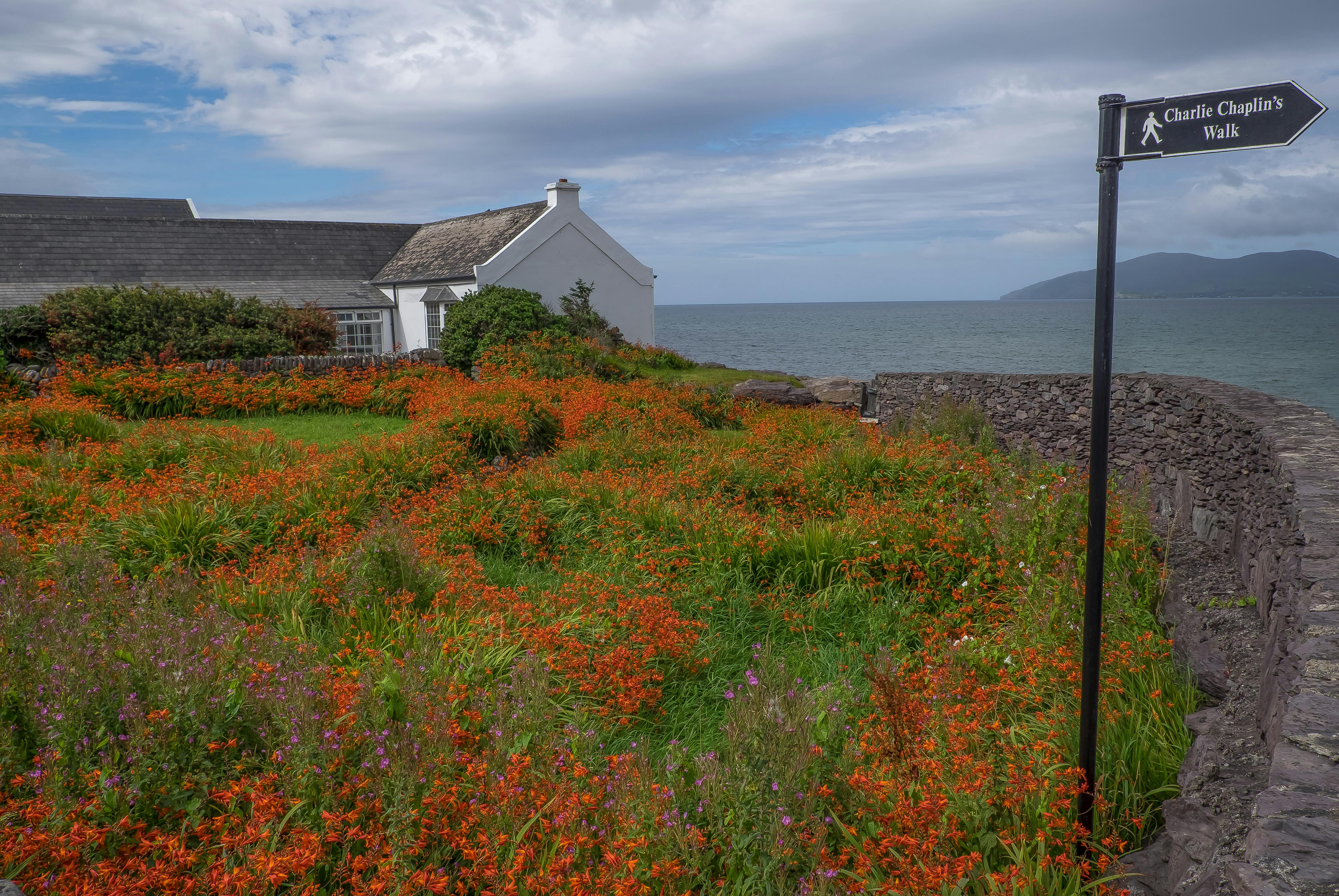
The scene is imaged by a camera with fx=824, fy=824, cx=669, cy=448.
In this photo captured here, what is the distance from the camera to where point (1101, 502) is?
322 centimetres

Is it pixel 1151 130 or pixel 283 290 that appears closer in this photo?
pixel 1151 130

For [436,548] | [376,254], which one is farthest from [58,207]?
[436,548]

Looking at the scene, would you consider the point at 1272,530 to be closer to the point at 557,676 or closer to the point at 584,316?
the point at 557,676

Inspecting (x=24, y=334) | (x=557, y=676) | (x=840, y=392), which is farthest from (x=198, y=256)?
(x=557, y=676)

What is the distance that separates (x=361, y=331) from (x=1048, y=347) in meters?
76.8

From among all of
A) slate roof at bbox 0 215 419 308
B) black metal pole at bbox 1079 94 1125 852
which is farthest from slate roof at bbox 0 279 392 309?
black metal pole at bbox 1079 94 1125 852

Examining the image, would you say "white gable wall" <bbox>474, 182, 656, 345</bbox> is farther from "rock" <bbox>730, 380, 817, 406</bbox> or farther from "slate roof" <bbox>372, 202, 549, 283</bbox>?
"rock" <bbox>730, 380, 817, 406</bbox>

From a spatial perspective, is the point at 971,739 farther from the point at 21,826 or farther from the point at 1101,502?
the point at 21,826

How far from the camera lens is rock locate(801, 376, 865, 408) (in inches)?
683

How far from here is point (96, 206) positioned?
122 feet

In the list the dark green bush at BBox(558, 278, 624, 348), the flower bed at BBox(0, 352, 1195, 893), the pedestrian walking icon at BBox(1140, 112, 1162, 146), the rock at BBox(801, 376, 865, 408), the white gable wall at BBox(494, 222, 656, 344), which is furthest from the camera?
the white gable wall at BBox(494, 222, 656, 344)

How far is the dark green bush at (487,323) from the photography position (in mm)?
18594

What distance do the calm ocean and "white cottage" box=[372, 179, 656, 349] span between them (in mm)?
15769

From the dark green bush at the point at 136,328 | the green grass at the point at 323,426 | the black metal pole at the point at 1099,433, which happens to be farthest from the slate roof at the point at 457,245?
the black metal pole at the point at 1099,433
